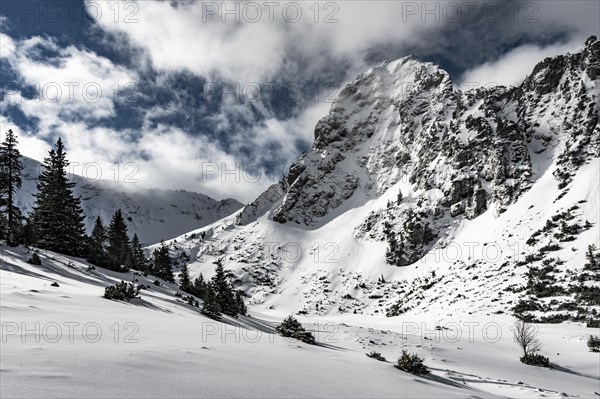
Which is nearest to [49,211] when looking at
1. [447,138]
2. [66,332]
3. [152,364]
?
[66,332]

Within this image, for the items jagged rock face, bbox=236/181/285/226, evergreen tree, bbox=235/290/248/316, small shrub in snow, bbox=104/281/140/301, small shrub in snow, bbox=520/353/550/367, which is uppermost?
jagged rock face, bbox=236/181/285/226

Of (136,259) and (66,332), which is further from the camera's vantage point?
(136,259)

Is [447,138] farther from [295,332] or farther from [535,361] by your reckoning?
[295,332]

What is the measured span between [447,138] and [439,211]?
1021 inches

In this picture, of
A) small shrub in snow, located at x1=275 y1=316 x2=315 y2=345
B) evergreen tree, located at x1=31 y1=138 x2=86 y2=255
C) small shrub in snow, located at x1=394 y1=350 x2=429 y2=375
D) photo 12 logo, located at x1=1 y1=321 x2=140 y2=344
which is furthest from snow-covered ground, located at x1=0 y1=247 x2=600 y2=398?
evergreen tree, located at x1=31 y1=138 x2=86 y2=255

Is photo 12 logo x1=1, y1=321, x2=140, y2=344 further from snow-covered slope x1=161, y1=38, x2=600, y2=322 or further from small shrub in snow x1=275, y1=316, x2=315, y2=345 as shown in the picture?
snow-covered slope x1=161, y1=38, x2=600, y2=322

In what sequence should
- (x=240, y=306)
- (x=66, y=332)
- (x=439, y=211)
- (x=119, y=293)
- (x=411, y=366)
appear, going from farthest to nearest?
(x=439, y=211), (x=240, y=306), (x=119, y=293), (x=411, y=366), (x=66, y=332)

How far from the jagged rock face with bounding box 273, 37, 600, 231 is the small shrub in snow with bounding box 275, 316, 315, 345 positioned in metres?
79.2

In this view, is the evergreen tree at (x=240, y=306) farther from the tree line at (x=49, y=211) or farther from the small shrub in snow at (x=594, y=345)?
the small shrub in snow at (x=594, y=345)

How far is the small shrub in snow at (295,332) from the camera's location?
11578mm

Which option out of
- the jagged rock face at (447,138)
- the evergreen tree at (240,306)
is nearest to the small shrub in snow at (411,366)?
the evergreen tree at (240,306)

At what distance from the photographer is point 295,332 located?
39.6 feet

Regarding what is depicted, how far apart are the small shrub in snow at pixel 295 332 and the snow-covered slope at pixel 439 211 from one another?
39.6 meters

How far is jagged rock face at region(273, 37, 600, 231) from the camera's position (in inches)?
3304
